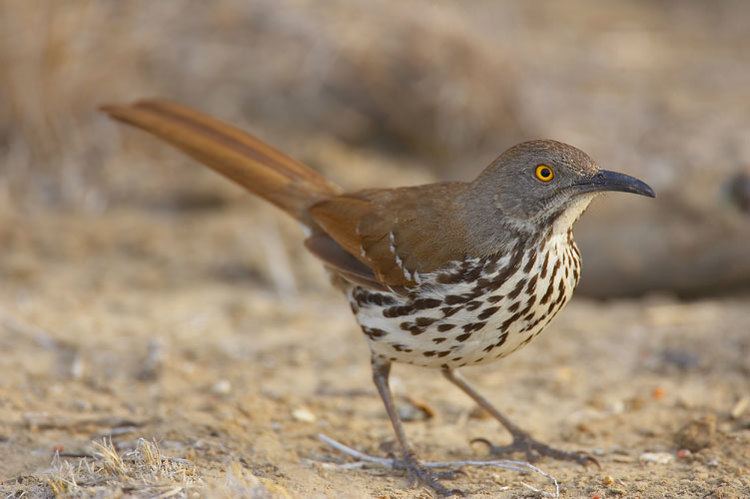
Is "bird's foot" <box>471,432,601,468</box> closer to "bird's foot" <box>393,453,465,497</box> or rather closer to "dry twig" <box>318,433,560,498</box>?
"dry twig" <box>318,433,560,498</box>

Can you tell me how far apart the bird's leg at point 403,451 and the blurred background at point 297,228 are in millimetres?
203

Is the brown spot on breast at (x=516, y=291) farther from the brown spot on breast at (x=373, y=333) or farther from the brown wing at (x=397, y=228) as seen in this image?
the brown spot on breast at (x=373, y=333)

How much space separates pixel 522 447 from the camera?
183 inches

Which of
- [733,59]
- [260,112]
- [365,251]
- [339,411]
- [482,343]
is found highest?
[733,59]

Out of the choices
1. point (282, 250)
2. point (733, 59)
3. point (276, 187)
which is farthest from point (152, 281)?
point (733, 59)

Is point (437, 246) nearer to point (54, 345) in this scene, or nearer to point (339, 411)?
point (339, 411)

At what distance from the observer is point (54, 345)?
5652 millimetres

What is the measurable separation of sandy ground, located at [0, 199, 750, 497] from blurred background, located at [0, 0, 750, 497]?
2cm

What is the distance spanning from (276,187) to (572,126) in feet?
13.5

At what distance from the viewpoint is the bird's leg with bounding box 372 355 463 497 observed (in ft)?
13.9

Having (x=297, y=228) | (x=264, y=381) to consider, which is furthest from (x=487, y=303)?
(x=297, y=228)

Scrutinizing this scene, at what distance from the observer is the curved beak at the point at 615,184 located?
13.0ft

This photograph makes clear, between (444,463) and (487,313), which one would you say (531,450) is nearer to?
(444,463)

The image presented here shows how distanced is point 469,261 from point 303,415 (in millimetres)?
1425
